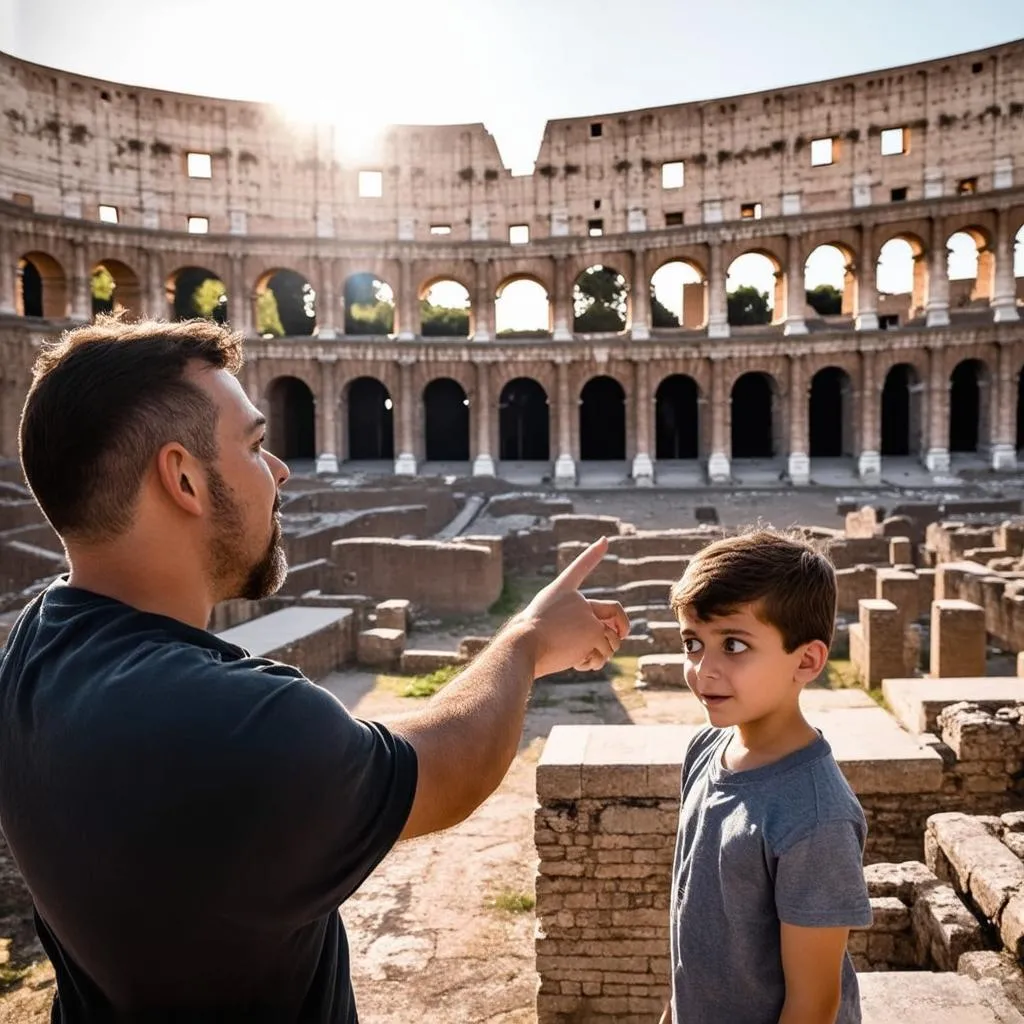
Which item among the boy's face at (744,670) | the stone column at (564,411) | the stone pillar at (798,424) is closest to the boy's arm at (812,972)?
the boy's face at (744,670)

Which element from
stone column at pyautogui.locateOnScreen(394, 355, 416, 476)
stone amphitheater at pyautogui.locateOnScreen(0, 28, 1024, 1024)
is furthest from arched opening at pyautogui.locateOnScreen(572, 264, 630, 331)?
stone column at pyautogui.locateOnScreen(394, 355, 416, 476)

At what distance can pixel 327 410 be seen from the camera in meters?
32.5

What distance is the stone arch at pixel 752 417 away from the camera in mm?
35344

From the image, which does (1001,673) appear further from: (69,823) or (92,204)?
(92,204)

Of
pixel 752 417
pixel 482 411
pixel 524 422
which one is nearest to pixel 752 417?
pixel 752 417

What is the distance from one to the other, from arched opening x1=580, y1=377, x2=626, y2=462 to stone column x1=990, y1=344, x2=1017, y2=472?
514 inches

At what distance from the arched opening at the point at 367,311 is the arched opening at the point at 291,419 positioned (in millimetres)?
6385

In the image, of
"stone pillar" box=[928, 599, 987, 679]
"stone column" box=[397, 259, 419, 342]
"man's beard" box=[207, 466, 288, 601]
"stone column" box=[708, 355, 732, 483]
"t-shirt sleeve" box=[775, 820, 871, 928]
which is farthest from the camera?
"stone column" box=[397, 259, 419, 342]

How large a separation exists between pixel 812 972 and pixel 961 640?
29.9 feet

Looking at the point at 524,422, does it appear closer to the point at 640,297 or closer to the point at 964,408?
the point at 640,297

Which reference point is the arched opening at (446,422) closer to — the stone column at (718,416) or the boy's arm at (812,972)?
the stone column at (718,416)

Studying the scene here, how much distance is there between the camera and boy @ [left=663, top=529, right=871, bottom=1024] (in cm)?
198

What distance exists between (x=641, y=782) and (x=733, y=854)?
2.77 metres

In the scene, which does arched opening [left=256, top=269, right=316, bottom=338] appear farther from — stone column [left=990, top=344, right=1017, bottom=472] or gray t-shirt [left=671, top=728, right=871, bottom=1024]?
gray t-shirt [left=671, top=728, right=871, bottom=1024]
